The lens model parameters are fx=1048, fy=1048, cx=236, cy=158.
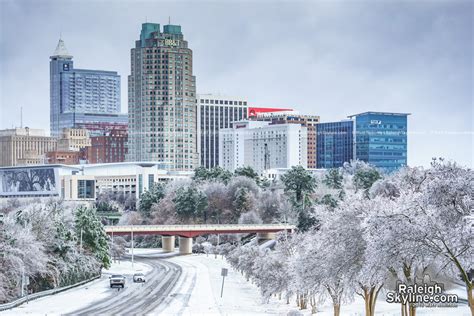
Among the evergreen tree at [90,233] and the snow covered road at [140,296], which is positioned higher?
the evergreen tree at [90,233]

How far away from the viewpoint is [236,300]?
299ft

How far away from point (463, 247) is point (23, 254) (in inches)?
1933

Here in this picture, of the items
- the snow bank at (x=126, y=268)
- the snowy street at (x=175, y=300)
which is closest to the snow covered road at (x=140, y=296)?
the snowy street at (x=175, y=300)

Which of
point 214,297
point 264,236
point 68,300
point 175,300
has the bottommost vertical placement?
point 264,236

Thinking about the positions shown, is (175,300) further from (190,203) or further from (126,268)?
(190,203)

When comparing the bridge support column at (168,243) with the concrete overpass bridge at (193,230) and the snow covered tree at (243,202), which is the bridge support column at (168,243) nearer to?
the concrete overpass bridge at (193,230)

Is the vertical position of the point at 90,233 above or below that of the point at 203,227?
above

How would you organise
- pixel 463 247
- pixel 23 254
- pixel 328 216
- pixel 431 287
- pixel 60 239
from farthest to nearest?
pixel 60 239
pixel 23 254
pixel 328 216
pixel 431 287
pixel 463 247

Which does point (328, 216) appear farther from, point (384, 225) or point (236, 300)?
point (236, 300)

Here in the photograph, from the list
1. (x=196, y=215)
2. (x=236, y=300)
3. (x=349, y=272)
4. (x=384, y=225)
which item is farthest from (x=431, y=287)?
(x=196, y=215)

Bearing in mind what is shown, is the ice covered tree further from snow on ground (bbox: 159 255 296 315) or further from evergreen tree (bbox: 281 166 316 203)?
evergreen tree (bbox: 281 166 316 203)

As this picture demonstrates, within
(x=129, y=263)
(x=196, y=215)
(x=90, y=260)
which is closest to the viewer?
(x=90, y=260)

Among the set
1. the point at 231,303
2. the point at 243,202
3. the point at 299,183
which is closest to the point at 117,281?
the point at 231,303

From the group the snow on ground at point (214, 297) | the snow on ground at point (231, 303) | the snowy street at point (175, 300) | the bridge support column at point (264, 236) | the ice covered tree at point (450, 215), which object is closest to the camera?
the ice covered tree at point (450, 215)
